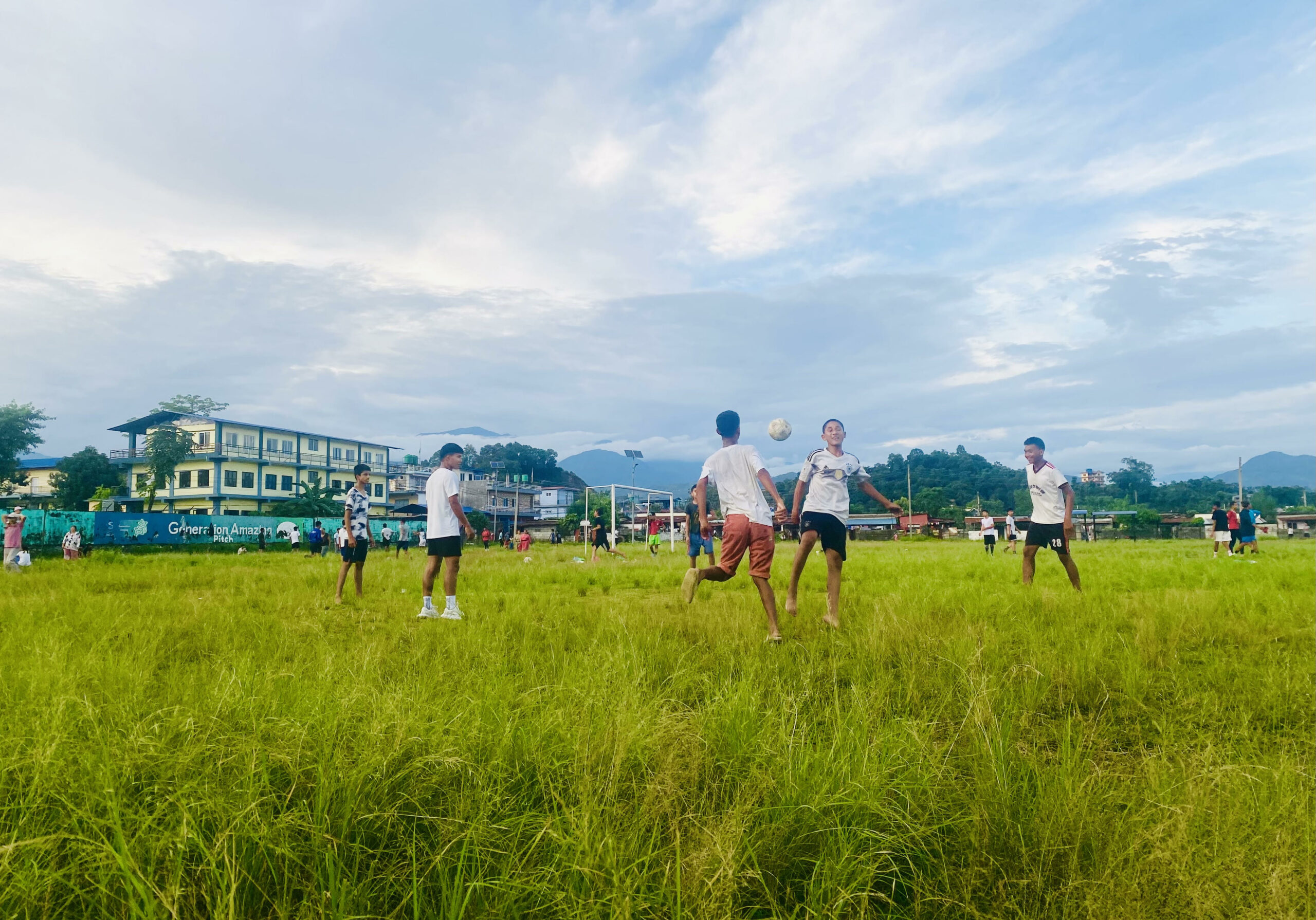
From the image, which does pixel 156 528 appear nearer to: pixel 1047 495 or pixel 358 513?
pixel 358 513

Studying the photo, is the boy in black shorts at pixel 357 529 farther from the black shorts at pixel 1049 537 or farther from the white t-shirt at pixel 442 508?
the black shorts at pixel 1049 537

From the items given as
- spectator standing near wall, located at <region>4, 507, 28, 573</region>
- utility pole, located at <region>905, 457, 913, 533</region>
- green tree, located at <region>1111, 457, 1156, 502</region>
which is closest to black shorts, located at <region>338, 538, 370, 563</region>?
spectator standing near wall, located at <region>4, 507, 28, 573</region>

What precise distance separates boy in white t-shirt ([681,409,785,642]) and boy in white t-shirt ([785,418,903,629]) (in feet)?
1.78

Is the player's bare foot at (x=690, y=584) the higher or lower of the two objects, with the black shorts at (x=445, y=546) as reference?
lower

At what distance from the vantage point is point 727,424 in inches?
254

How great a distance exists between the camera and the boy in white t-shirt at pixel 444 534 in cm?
752

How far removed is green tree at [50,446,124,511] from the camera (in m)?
64.5

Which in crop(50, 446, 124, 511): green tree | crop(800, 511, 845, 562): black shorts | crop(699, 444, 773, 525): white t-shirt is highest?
crop(50, 446, 124, 511): green tree

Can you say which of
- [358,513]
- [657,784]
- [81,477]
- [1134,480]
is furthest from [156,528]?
[1134,480]

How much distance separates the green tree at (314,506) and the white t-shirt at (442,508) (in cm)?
5286

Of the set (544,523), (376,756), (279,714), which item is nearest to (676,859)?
(376,756)

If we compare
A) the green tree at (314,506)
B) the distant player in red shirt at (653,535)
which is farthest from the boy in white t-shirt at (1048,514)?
the green tree at (314,506)

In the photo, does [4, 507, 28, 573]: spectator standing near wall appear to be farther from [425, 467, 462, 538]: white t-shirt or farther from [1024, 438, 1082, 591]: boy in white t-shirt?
[1024, 438, 1082, 591]: boy in white t-shirt

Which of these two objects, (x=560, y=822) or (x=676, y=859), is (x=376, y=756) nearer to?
(x=560, y=822)
